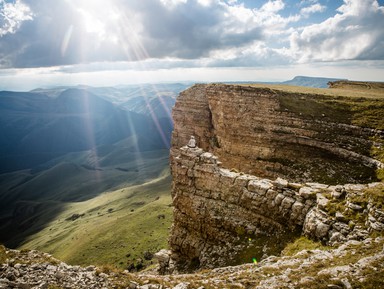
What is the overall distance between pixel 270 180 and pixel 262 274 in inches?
549

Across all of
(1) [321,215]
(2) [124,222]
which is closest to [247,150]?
(1) [321,215]

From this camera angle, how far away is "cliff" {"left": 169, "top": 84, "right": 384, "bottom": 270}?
22.6 meters

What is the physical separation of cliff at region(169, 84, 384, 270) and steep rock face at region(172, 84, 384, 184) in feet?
0.62

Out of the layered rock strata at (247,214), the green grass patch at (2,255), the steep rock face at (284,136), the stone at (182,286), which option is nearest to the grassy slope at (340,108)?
the steep rock face at (284,136)

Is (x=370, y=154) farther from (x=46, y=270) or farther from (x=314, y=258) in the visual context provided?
(x=46, y=270)

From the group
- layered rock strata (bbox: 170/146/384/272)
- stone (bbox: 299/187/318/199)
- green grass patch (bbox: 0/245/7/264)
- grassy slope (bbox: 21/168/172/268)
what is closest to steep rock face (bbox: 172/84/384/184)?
stone (bbox: 299/187/318/199)

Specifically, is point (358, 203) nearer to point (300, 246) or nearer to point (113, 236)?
point (300, 246)

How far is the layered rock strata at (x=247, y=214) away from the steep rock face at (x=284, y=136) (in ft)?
67.3

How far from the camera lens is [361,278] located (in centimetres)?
1275

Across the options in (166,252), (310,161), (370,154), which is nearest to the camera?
(166,252)

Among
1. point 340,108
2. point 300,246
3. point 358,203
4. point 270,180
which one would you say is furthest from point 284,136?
point 300,246

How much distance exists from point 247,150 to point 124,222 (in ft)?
302

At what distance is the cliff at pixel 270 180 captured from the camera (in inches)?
891

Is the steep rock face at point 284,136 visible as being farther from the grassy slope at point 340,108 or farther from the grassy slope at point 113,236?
the grassy slope at point 113,236
